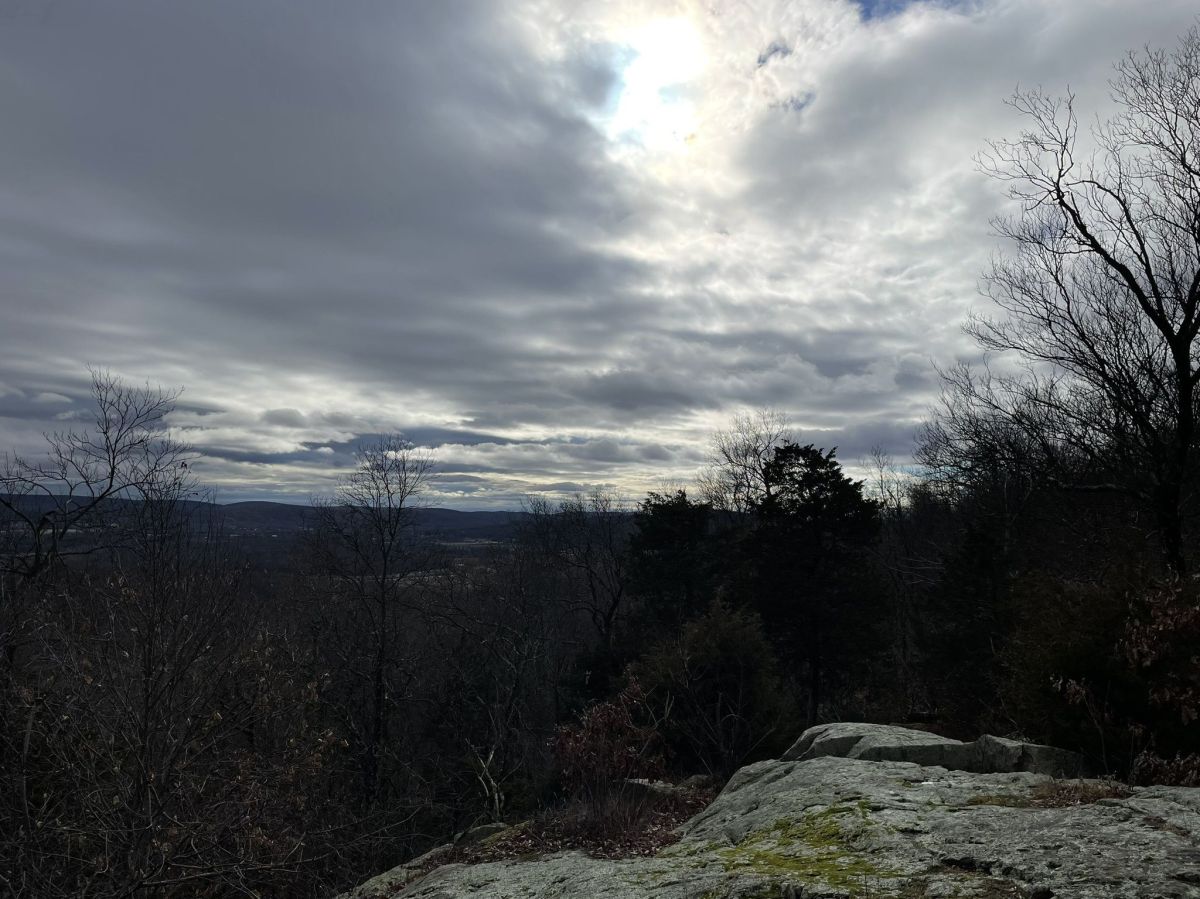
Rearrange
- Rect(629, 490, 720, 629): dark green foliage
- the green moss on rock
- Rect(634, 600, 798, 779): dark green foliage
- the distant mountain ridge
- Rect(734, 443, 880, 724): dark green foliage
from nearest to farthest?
1. the green moss on rock
2. the distant mountain ridge
3. Rect(634, 600, 798, 779): dark green foliage
4. Rect(734, 443, 880, 724): dark green foliage
5. Rect(629, 490, 720, 629): dark green foliage

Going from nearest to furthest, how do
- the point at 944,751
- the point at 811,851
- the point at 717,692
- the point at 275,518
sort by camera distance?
1. the point at 811,851
2. the point at 944,751
3. the point at 717,692
4. the point at 275,518

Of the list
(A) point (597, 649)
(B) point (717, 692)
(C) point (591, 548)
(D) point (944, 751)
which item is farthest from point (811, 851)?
(C) point (591, 548)

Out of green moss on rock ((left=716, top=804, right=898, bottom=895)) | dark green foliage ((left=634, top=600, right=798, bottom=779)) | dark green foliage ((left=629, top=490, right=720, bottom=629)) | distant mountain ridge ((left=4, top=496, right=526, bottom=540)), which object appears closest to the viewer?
green moss on rock ((left=716, top=804, right=898, bottom=895))

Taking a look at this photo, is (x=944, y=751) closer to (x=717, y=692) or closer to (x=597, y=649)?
(x=717, y=692)

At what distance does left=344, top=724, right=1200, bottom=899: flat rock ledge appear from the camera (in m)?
3.32

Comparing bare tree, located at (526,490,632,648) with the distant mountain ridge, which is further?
bare tree, located at (526,490,632,648)

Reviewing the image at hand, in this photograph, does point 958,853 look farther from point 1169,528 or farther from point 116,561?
point 116,561

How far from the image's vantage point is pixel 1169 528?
36.0ft

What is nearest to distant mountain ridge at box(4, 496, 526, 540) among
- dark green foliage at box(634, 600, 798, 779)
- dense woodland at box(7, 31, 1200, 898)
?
dense woodland at box(7, 31, 1200, 898)

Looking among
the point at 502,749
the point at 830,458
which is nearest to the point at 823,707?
the point at 830,458

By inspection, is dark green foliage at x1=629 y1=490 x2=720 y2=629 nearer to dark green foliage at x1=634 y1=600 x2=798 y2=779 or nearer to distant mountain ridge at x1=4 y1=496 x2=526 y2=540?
distant mountain ridge at x1=4 y1=496 x2=526 y2=540

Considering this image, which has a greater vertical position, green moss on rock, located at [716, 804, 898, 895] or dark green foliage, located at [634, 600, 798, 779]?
green moss on rock, located at [716, 804, 898, 895]

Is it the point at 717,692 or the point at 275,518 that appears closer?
the point at 717,692

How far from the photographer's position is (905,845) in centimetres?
409
